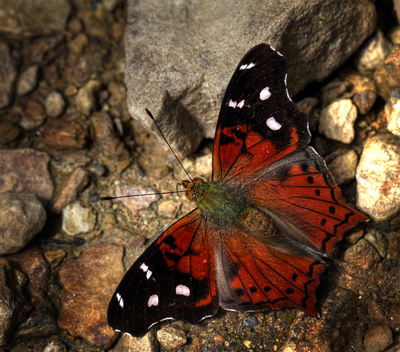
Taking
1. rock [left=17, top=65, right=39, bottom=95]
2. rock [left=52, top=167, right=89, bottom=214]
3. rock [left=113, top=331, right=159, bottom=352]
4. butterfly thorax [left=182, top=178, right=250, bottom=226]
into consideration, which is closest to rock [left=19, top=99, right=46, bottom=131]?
rock [left=17, top=65, right=39, bottom=95]

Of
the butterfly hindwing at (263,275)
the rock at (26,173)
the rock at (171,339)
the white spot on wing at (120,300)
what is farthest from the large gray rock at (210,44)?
the rock at (171,339)

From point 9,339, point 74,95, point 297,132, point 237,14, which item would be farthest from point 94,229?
point 237,14

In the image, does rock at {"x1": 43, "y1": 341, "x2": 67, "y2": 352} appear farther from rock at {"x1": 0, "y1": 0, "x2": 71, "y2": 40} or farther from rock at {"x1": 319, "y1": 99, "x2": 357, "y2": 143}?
rock at {"x1": 0, "y1": 0, "x2": 71, "y2": 40}

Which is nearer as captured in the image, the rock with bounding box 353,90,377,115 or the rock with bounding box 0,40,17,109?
the rock with bounding box 353,90,377,115

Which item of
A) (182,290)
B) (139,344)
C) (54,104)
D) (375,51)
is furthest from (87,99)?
(375,51)

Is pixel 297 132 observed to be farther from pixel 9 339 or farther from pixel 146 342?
pixel 9 339

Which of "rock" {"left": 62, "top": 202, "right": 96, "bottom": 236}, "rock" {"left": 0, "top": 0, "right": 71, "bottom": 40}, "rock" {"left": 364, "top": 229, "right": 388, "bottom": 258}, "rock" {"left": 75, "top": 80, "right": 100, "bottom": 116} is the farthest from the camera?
"rock" {"left": 0, "top": 0, "right": 71, "bottom": 40}
